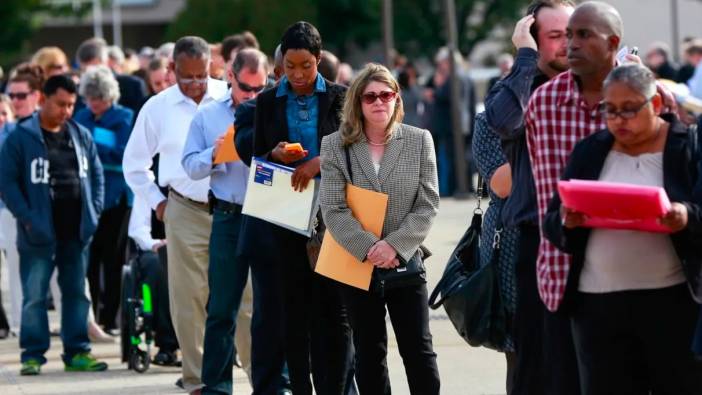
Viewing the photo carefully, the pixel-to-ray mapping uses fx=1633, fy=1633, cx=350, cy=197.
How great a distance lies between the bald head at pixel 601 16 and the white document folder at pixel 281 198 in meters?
2.26

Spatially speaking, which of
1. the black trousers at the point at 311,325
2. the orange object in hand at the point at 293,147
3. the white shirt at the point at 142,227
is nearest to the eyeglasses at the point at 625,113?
the orange object in hand at the point at 293,147

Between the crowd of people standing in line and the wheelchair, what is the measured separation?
10 centimetres

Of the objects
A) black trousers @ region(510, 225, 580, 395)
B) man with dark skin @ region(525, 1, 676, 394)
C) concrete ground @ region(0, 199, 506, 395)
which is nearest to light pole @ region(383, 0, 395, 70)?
concrete ground @ region(0, 199, 506, 395)

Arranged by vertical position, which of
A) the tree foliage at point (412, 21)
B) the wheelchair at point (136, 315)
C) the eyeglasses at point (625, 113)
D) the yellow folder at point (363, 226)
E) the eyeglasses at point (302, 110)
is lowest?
the wheelchair at point (136, 315)

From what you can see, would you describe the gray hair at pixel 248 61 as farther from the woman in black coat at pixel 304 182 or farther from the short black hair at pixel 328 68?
the woman in black coat at pixel 304 182

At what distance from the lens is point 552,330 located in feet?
19.6

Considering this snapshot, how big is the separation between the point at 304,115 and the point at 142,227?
276 centimetres

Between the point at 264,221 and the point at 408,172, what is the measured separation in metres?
0.97

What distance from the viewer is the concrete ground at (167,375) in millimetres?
9305

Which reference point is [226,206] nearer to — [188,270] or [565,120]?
[188,270]

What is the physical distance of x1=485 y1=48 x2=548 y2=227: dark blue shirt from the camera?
6.12 m

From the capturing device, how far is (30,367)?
10.3 m

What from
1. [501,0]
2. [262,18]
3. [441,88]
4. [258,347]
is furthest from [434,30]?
[258,347]

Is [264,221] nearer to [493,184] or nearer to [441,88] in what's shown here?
[493,184]
